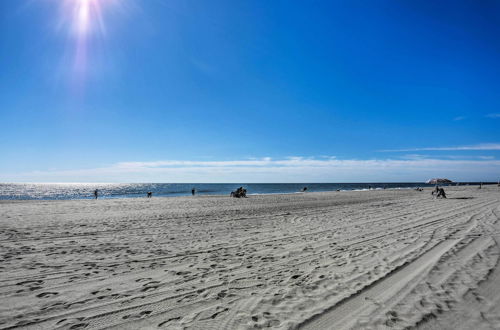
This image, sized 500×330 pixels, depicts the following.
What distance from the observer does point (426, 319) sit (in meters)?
3.55

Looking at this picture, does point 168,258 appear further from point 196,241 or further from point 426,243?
point 426,243

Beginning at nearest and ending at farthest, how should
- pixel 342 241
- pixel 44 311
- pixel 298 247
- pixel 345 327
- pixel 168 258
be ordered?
pixel 345 327 → pixel 44 311 → pixel 168 258 → pixel 298 247 → pixel 342 241

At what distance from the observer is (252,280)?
5066mm

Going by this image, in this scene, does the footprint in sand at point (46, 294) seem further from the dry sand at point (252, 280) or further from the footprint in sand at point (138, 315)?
the footprint in sand at point (138, 315)

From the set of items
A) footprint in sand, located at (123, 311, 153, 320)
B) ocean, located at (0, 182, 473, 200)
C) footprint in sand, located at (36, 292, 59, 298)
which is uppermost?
footprint in sand, located at (36, 292, 59, 298)

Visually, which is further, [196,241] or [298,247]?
[196,241]

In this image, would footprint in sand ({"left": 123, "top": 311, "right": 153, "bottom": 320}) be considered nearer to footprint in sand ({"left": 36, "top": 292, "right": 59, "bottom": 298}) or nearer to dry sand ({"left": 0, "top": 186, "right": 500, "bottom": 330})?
dry sand ({"left": 0, "top": 186, "right": 500, "bottom": 330})

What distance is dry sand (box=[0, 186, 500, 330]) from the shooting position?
3631mm

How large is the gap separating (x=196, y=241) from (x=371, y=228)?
729 centimetres

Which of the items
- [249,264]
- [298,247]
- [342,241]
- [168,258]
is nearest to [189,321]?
[249,264]

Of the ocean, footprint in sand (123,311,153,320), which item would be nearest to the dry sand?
footprint in sand (123,311,153,320)

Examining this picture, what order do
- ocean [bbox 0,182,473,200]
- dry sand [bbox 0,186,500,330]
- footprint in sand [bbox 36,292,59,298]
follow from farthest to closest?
ocean [bbox 0,182,473,200] → footprint in sand [bbox 36,292,59,298] → dry sand [bbox 0,186,500,330]

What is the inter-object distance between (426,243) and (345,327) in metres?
5.96

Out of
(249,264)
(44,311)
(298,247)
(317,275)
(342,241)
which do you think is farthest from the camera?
(342,241)
